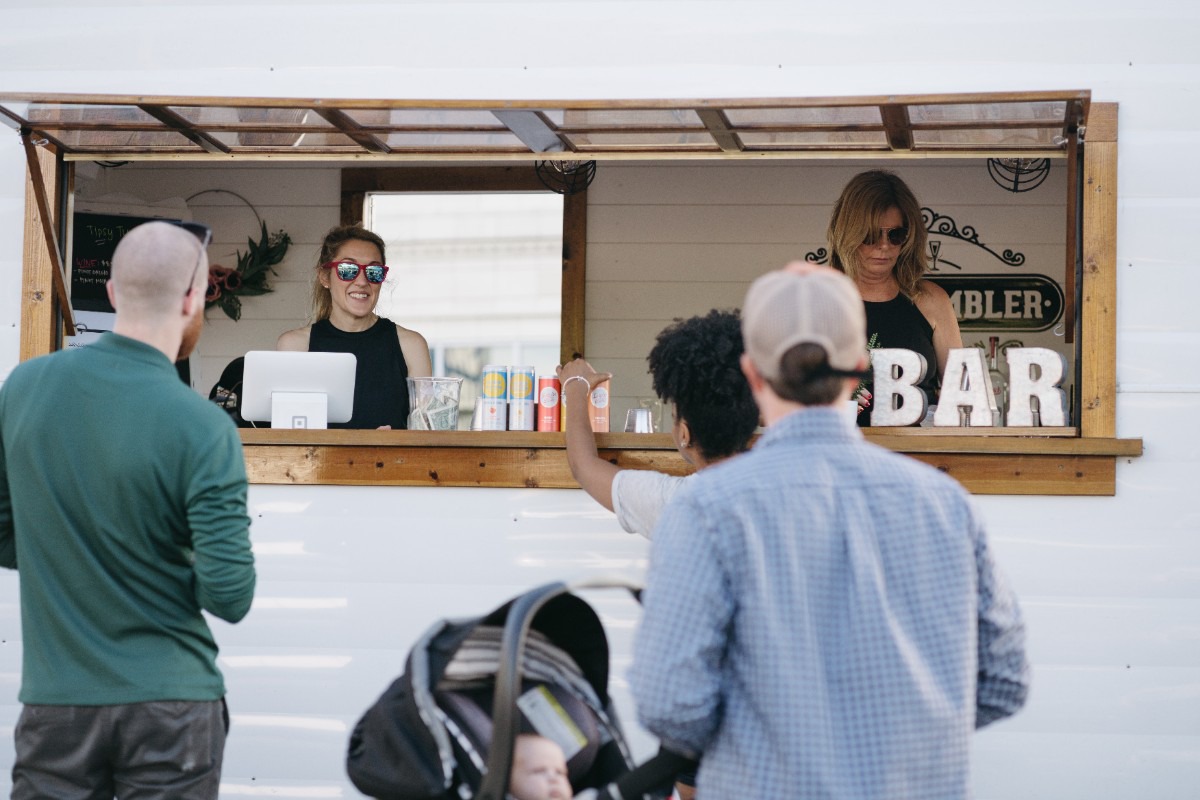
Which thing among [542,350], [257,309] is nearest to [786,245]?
[542,350]

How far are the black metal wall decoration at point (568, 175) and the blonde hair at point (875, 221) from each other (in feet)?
7.03

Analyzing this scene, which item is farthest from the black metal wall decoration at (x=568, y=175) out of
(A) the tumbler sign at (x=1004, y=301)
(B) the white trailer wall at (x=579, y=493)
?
(B) the white trailer wall at (x=579, y=493)

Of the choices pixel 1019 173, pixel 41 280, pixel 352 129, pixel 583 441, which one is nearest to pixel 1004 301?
pixel 1019 173

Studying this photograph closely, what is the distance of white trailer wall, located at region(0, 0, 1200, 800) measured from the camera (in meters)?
3.95

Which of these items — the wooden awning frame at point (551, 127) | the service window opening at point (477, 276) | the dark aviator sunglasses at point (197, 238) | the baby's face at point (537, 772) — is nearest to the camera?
the baby's face at point (537, 772)

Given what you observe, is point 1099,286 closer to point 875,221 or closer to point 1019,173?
point 875,221

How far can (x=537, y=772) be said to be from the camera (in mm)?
2264

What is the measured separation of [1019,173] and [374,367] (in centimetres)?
340

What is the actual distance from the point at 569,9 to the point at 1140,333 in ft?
6.70

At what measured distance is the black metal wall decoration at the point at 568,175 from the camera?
22.5 feet

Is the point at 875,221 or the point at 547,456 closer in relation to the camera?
the point at 547,456

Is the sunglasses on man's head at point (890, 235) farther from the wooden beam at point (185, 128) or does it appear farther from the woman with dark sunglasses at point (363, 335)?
the wooden beam at point (185, 128)

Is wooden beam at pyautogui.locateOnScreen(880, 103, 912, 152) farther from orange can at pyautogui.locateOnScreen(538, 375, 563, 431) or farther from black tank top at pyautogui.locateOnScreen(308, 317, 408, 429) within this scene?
black tank top at pyautogui.locateOnScreen(308, 317, 408, 429)

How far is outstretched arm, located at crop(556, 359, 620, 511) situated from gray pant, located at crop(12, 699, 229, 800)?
135 centimetres
